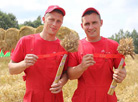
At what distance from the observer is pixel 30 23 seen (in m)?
40.3

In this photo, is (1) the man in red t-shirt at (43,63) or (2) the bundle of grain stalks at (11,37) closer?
(1) the man in red t-shirt at (43,63)

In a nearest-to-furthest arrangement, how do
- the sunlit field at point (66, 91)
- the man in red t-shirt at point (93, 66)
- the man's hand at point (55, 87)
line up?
the man's hand at point (55, 87) < the man in red t-shirt at point (93, 66) < the sunlit field at point (66, 91)

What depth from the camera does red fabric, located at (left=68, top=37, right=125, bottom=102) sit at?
88.4 inches

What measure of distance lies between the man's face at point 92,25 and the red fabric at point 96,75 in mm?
138

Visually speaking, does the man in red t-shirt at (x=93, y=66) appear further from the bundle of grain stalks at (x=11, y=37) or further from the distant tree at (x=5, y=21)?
the distant tree at (x=5, y=21)

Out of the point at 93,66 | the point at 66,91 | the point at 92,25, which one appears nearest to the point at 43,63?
the point at 93,66

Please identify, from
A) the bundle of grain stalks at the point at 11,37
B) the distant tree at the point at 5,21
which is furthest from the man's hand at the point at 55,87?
the distant tree at the point at 5,21

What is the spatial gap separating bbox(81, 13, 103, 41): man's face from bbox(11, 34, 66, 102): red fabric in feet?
1.66

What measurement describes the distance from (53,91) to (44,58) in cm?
50

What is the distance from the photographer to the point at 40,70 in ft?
7.58

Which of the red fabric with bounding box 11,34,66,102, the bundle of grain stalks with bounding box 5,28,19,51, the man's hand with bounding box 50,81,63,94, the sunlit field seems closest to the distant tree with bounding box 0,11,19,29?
the bundle of grain stalks with bounding box 5,28,19,51

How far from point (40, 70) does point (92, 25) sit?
3.35 ft

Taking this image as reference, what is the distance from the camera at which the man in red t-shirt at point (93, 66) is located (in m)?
2.25

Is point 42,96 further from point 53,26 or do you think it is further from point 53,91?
point 53,26
